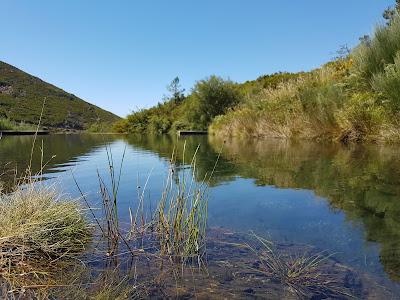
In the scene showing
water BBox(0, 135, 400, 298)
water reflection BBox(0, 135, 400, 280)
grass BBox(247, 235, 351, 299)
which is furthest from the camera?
water reflection BBox(0, 135, 400, 280)

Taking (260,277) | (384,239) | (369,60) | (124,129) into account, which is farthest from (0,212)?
(124,129)

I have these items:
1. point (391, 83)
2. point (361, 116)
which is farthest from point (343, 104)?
point (391, 83)

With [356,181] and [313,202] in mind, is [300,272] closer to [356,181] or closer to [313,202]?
[313,202]

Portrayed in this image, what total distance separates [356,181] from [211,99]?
112 feet

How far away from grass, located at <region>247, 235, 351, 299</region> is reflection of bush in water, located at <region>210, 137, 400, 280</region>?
44cm

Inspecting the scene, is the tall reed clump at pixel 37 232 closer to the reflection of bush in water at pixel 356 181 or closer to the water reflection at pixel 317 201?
the water reflection at pixel 317 201

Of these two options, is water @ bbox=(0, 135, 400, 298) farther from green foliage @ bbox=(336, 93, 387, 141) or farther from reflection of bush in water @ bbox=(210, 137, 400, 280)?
green foliage @ bbox=(336, 93, 387, 141)

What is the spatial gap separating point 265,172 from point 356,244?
14.3 ft

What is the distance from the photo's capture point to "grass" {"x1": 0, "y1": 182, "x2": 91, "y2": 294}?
8.95 feet

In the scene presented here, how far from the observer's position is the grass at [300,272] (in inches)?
93.6

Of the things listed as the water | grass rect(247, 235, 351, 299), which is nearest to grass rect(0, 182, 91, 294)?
the water

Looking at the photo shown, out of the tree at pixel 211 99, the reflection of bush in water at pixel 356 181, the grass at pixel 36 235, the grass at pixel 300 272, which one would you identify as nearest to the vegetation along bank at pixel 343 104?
the reflection of bush in water at pixel 356 181

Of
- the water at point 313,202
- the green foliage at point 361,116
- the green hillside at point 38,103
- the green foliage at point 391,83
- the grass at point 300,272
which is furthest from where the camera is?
the green hillside at point 38,103

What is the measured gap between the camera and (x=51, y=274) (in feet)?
8.89
